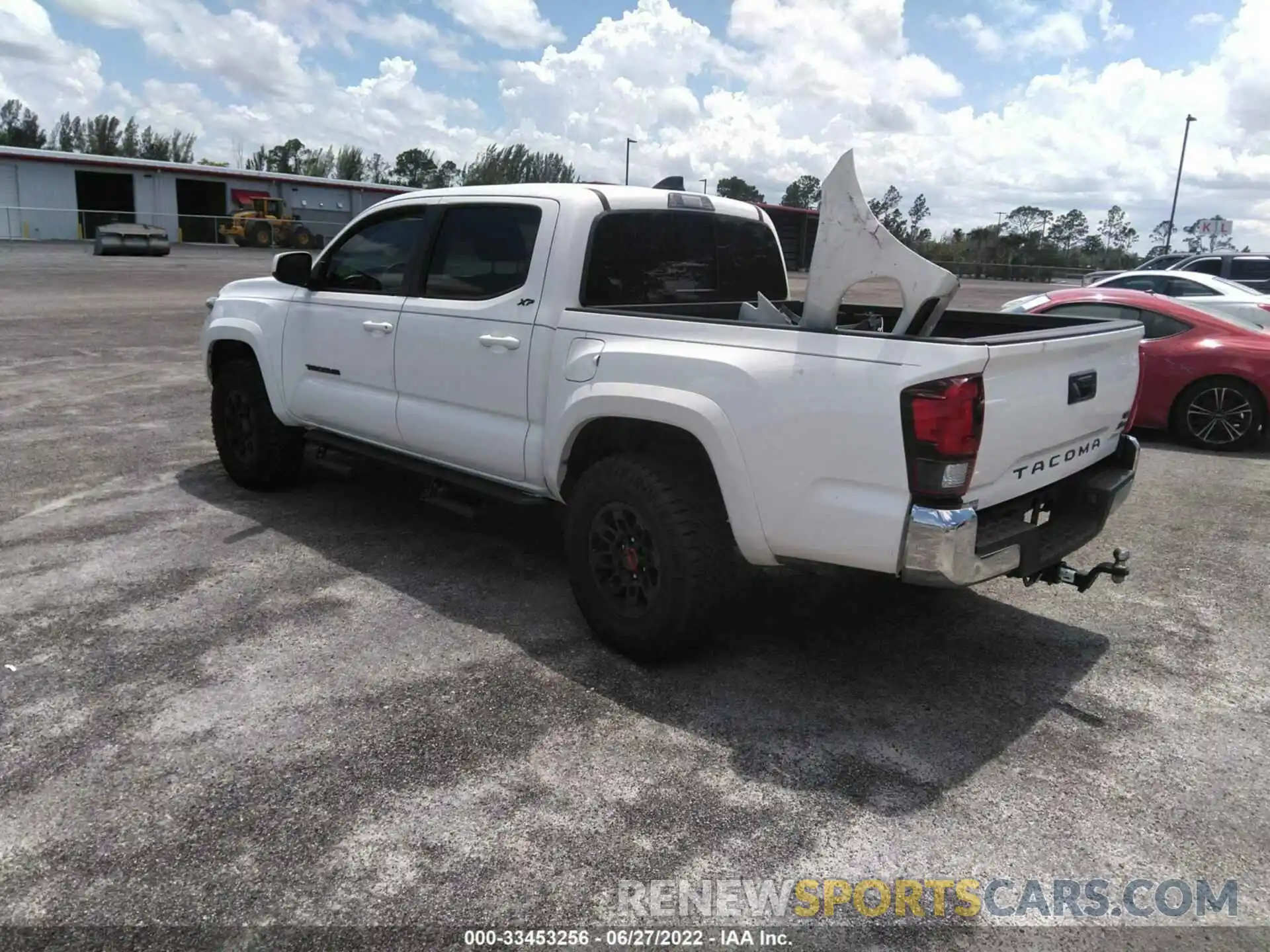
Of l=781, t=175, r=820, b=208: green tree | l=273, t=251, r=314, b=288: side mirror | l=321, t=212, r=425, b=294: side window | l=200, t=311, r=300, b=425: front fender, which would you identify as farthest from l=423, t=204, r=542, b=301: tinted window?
l=781, t=175, r=820, b=208: green tree

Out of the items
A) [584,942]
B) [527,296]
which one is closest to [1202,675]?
[584,942]

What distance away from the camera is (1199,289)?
36.4 feet

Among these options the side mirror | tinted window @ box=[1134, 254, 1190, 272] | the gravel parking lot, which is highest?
tinted window @ box=[1134, 254, 1190, 272]

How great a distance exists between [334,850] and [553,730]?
2.94 feet

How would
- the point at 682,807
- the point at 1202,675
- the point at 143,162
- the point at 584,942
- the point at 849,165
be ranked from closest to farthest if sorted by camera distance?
the point at 584,942 < the point at 682,807 < the point at 849,165 < the point at 1202,675 < the point at 143,162

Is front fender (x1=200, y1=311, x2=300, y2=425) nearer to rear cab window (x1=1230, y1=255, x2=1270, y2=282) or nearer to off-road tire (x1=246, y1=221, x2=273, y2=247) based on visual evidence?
rear cab window (x1=1230, y1=255, x2=1270, y2=282)

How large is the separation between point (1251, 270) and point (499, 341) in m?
18.1

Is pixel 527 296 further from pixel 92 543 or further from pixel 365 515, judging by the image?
pixel 92 543

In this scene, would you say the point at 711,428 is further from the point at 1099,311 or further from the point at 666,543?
the point at 1099,311

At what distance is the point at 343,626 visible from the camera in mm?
4199

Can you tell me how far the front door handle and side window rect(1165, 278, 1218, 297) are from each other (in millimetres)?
9611

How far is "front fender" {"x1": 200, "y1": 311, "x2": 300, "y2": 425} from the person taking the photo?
568 cm

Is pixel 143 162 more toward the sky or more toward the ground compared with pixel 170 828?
more toward the sky

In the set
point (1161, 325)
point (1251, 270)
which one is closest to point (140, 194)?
point (1251, 270)
